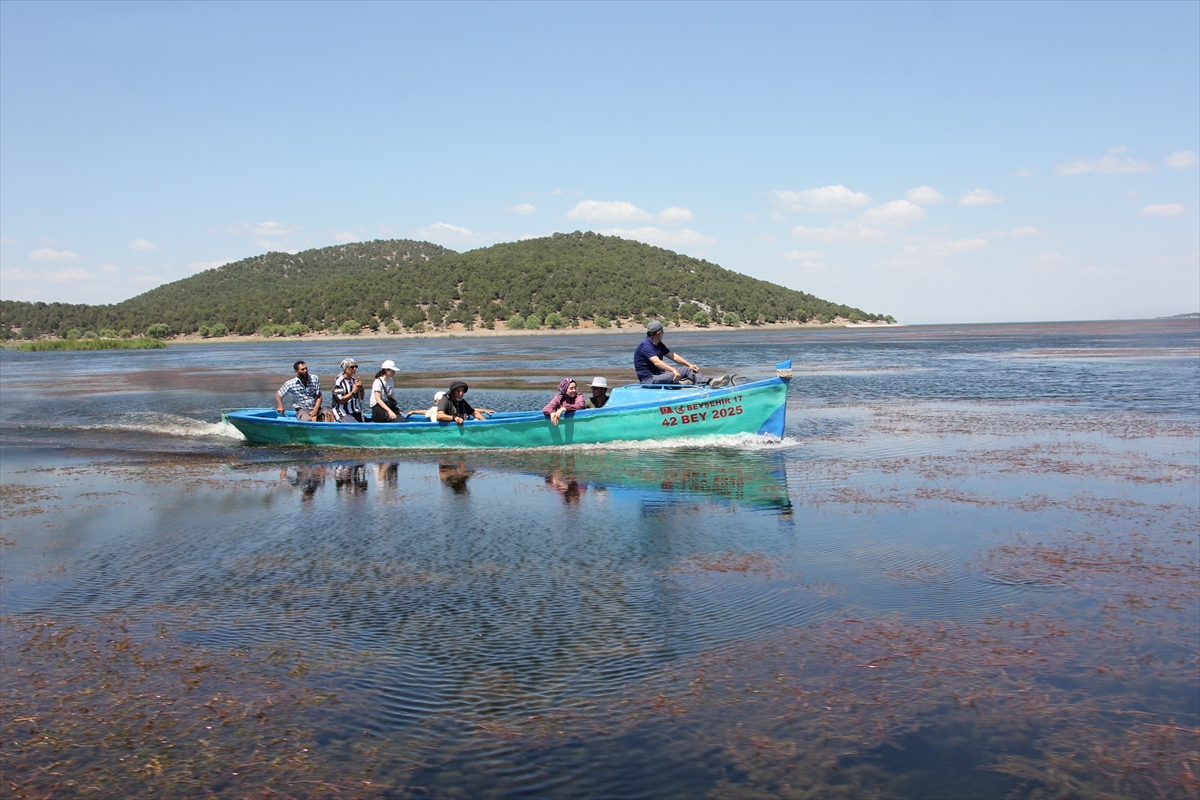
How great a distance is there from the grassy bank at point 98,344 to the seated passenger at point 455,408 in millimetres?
84490

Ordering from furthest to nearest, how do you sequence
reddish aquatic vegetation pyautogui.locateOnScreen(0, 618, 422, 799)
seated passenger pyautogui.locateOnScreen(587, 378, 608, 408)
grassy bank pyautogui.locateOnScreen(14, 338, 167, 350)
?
grassy bank pyautogui.locateOnScreen(14, 338, 167, 350) < seated passenger pyautogui.locateOnScreen(587, 378, 608, 408) < reddish aquatic vegetation pyautogui.locateOnScreen(0, 618, 422, 799)

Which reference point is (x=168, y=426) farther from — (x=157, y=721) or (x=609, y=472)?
(x=157, y=721)

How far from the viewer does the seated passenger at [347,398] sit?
20.5m

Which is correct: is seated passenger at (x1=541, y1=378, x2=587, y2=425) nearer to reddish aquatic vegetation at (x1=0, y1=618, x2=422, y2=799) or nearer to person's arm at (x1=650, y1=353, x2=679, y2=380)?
person's arm at (x1=650, y1=353, x2=679, y2=380)

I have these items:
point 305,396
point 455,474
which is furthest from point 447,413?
point 305,396

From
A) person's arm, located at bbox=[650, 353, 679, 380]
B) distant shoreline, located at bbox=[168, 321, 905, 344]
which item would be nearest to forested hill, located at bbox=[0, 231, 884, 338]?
distant shoreline, located at bbox=[168, 321, 905, 344]

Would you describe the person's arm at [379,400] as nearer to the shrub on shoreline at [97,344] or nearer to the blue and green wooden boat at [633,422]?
the blue and green wooden boat at [633,422]

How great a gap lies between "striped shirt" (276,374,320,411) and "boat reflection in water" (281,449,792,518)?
349 cm

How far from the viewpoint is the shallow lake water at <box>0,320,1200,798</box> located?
5.57 meters

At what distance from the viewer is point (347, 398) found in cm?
2055

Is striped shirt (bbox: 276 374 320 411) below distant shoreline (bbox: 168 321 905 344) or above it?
below

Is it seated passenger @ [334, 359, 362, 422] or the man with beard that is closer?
seated passenger @ [334, 359, 362, 422]

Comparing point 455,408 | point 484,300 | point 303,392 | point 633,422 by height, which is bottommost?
point 633,422

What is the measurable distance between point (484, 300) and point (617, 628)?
Answer: 406 ft
